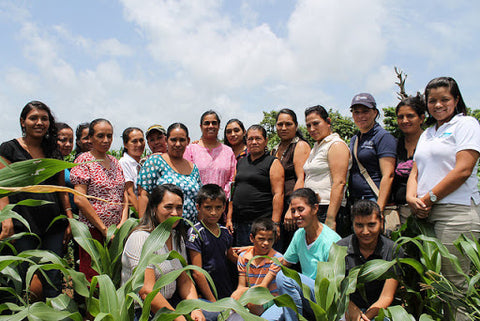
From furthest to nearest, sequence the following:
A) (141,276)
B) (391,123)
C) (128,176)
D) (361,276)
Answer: (391,123)
(128,176)
(361,276)
(141,276)

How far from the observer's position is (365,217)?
2559 millimetres

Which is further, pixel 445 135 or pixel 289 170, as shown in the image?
pixel 289 170

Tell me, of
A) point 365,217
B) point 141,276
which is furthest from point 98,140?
point 365,217

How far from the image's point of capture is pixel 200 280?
109 inches

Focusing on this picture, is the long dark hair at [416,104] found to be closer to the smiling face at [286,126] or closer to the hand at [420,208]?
the hand at [420,208]

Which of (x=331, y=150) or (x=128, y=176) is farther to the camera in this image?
(x=128, y=176)

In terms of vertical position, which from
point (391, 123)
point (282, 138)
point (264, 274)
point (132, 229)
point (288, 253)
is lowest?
point (264, 274)

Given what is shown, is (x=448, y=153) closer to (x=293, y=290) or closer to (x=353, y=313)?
(x=353, y=313)

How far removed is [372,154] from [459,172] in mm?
757

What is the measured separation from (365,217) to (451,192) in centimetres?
62

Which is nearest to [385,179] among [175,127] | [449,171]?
[449,171]

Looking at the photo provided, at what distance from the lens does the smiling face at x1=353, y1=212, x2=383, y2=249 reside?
255cm

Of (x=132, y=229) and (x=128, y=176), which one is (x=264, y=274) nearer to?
(x=132, y=229)

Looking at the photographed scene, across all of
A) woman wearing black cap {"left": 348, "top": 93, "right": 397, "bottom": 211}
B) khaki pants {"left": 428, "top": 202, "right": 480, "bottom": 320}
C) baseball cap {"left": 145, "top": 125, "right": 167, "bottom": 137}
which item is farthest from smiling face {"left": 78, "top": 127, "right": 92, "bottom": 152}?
khaki pants {"left": 428, "top": 202, "right": 480, "bottom": 320}
